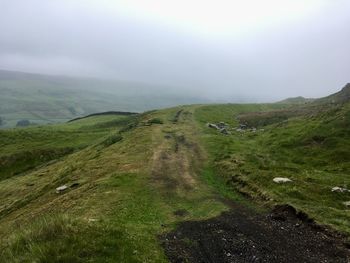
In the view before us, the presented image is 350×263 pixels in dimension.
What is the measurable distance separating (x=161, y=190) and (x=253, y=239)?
12.6 meters

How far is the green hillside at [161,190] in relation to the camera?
20375 mm

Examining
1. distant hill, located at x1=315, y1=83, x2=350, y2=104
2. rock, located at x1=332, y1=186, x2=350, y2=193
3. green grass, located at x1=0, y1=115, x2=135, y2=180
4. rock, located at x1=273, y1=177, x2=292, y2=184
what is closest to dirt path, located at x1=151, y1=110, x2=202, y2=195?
rock, located at x1=273, y1=177, x2=292, y2=184

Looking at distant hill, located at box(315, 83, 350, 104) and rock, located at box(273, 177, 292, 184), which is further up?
distant hill, located at box(315, 83, 350, 104)

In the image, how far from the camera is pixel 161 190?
35031 mm

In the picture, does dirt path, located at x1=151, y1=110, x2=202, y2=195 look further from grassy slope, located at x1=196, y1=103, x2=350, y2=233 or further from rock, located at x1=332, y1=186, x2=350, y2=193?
rock, located at x1=332, y1=186, x2=350, y2=193

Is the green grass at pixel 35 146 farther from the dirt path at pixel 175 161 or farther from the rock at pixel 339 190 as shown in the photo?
the rock at pixel 339 190

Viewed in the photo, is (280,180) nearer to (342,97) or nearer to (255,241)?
(255,241)

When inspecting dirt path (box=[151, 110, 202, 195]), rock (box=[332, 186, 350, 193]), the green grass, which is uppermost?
rock (box=[332, 186, 350, 193])

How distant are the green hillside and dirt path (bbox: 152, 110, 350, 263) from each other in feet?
2.63

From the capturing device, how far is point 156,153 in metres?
50.5

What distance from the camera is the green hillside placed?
20.4 m

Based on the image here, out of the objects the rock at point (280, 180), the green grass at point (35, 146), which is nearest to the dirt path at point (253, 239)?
the rock at point (280, 180)

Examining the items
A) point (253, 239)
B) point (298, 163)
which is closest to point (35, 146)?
point (298, 163)

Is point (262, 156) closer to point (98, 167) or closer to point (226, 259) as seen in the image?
point (98, 167)
